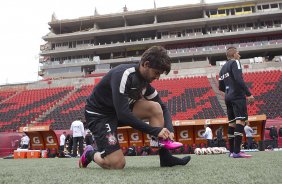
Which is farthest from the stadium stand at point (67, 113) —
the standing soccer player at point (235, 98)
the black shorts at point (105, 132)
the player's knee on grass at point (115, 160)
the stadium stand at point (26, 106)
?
the player's knee on grass at point (115, 160)

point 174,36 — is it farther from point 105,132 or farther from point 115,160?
point 115,160

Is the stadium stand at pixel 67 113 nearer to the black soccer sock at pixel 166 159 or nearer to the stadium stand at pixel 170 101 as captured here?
the stadium stand at pixel 170 101

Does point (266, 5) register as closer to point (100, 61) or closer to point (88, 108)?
point (100, 61)

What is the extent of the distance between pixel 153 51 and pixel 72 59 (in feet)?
131

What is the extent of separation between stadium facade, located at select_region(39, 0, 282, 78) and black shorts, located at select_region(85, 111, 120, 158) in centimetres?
3269

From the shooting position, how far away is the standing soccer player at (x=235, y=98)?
532 cm

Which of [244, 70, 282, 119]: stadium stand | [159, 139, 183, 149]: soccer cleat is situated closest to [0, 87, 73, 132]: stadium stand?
[244, 70, 282, 119]: stadium stand

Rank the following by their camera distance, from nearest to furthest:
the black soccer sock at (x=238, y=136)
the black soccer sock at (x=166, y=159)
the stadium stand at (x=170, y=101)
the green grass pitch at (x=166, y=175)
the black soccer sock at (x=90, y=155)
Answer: the green grass pitch at (x=166, y=175)
the black soccer sock at (x=166, y=159)
the black soccer sock at (x=90, y=155)
the black soccer sock at (x=238, y=136)
the stadium stand at (x=170, y=101)

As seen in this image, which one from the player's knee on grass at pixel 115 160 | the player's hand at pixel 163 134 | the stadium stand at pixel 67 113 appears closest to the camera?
the player's hand at pixel 163 134

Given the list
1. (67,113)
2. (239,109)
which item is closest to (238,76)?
(239,109)

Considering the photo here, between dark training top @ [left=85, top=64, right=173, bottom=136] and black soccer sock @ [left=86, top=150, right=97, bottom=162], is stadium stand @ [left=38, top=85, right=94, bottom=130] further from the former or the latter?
dark training top @ [left=85, top=64, right=173, bottom=136]

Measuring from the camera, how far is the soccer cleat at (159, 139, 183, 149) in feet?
10.3

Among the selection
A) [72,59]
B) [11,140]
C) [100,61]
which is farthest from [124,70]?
[72,59]

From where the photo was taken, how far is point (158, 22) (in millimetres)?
43062
